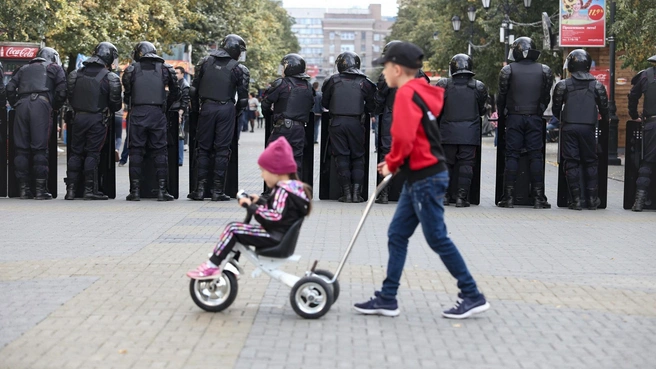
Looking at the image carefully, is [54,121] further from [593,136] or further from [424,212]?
[424,212]

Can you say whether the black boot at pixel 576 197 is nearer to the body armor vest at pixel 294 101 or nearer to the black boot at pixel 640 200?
the black boot at pixel 640 200

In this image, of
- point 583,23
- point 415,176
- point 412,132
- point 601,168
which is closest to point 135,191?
point 601,168

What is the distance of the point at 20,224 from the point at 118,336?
6006mm

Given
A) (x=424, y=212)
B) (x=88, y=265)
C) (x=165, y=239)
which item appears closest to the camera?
(x=424, y=212)

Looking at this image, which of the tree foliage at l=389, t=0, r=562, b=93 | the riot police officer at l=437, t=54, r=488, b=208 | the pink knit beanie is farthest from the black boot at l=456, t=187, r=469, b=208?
the tree foliage at l=389, t=0, r=562, b=93

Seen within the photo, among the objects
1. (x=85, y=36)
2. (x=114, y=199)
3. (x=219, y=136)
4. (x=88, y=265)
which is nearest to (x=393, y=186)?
(x=219, y=136)

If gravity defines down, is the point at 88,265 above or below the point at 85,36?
below

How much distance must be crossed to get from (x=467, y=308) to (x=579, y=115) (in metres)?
7.71

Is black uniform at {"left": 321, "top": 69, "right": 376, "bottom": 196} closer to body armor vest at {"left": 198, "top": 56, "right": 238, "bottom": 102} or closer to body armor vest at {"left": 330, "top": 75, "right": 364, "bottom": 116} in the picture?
body armor vest at {"left": 330, "top": 75, "right": 364, "bottom": 116}

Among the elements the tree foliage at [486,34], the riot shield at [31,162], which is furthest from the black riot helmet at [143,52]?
the tree foliage at [486,34]

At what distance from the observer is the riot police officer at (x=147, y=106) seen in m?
14.6

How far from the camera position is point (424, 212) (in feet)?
22.9

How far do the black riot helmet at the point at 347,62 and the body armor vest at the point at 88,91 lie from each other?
301 cm

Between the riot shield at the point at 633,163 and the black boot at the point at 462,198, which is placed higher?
the riot shield at the point at 633,163
